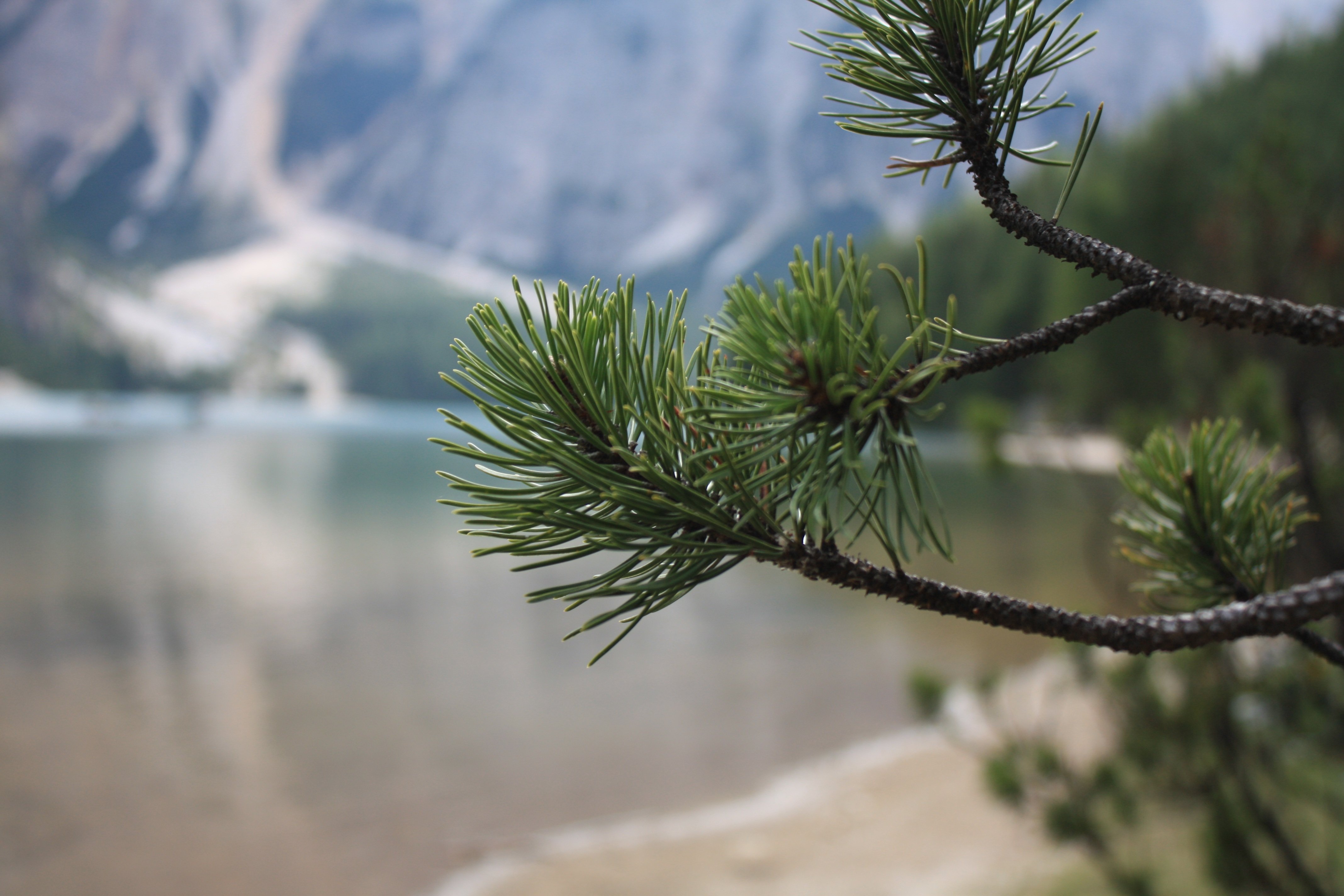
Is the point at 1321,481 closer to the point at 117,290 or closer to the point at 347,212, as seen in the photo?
the point at 117,290

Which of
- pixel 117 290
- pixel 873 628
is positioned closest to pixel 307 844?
pixel 873 628

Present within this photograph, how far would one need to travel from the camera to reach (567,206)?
126 meters

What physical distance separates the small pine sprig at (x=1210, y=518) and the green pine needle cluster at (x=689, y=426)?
292mm

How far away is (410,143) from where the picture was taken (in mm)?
134625

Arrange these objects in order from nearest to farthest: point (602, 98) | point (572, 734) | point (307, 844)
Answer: point (307, 844) < point (572, 734) < point (602, 98)

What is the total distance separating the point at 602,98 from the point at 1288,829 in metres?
131

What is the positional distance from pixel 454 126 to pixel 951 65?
14490cm

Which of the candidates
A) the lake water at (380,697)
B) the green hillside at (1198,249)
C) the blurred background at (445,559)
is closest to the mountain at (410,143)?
the blurred background at (445,559)

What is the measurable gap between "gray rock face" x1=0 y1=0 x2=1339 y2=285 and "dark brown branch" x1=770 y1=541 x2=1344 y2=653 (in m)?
98.5

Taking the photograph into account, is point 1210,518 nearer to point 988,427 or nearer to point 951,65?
point 951,65

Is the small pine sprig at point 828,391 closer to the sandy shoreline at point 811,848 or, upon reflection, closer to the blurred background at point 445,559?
the blurred background at point 445,559

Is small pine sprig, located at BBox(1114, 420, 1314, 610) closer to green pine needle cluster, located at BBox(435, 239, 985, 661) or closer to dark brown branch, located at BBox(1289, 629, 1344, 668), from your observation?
dark brown branch, located at BBox(1289, 629, 1344, 668)

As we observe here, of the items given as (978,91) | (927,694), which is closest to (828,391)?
(978,91)

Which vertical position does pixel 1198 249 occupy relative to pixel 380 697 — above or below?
below
